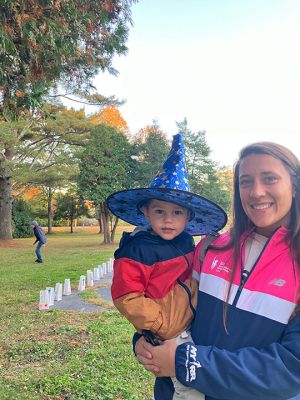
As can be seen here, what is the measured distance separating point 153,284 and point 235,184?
0.59 meters

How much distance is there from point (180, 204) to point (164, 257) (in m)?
0.31

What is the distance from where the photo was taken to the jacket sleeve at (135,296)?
5.29 ft

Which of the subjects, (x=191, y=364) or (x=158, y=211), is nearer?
(x=191, y=364)

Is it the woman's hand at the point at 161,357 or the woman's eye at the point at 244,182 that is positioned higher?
the woman's eye at the point at 244,182

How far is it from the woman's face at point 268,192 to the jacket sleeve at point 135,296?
1.84 ft

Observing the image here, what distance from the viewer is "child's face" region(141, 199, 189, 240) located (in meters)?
1.90

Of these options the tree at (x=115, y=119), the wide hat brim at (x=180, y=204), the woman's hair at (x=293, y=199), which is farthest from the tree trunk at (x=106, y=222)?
the woman's hair at (x=293, y=199)

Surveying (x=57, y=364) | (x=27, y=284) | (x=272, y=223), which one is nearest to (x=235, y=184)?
(x=272, y=223)

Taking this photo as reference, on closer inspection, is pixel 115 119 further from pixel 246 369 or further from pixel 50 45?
pixel 246 369

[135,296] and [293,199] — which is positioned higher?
[293,199]

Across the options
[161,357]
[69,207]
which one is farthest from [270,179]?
[69,207]

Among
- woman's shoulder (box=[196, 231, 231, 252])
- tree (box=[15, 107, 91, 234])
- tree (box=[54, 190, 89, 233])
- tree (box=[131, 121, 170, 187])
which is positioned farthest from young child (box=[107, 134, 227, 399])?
tree (box=[54, 190, 89, 233])

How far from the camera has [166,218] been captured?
192 centimetres

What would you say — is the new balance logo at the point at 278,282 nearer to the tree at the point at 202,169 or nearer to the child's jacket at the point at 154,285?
the child's jacket at the point at 154,285
